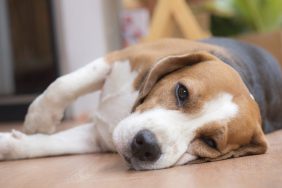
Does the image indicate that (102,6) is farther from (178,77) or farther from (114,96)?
(178,77)

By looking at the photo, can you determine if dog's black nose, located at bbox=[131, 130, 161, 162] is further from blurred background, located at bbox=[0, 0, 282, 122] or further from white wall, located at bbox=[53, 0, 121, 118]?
white wall, located at bbox=[53, 0, 121, 118]

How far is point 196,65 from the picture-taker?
7.39 ft

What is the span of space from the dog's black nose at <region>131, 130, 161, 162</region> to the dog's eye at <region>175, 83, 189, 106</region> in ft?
0.74

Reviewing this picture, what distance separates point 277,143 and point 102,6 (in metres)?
2.91

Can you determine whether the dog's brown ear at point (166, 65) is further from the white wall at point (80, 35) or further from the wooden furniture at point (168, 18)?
the wooden furniture at point (168, 18)

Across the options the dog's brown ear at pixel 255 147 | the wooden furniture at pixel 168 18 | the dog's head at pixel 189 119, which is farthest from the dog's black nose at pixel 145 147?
the wooden furniture at pixel 168 18

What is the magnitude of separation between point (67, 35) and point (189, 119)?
3180 millimetres

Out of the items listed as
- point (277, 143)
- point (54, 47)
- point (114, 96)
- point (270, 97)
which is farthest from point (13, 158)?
point (54, 47)

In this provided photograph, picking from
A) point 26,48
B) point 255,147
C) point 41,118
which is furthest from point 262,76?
point 26,48

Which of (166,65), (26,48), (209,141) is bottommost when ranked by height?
(26,48)

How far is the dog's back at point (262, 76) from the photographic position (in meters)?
2.78

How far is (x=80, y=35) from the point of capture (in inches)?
201

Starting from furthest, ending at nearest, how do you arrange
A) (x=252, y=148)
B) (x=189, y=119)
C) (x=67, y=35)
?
1. (x=67, y=35)
2. (x=252, y=148)
3. (x=189, y=119)

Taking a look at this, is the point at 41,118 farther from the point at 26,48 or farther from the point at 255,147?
the point at 26,48
